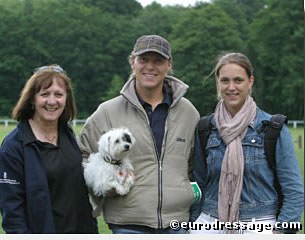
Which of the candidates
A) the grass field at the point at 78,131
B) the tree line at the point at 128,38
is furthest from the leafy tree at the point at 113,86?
the grass field at the point at 78,131

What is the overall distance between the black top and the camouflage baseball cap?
0.94 metres

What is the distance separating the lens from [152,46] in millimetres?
4332

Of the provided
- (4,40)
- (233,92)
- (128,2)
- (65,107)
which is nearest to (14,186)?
(65,107)

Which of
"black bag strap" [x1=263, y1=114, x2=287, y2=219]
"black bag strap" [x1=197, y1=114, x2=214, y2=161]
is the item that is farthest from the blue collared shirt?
"black bag strap" [x1=263, y1=114, x2=287, y2=219]

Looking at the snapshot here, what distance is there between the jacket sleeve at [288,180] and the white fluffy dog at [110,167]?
1186 mm

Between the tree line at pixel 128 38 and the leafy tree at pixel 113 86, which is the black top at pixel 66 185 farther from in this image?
the leafy tree at pixel 113 86

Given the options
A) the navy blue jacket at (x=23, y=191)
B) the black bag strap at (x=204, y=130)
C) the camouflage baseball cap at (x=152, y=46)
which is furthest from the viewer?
→ the camouflage baseball cap at (x=152, y=46)

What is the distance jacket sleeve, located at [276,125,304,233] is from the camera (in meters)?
3.88

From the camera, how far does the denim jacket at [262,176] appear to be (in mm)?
3893

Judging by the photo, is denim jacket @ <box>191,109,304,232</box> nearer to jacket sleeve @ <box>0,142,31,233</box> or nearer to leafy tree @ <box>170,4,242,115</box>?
jacket sleeve @ <box>0,142,31,233</box>

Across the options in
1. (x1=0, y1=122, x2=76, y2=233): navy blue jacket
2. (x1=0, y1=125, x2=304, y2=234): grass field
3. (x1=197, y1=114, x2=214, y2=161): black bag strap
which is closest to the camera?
(x1=0, y1=122, x2=76, y2=233): navy blue jacket

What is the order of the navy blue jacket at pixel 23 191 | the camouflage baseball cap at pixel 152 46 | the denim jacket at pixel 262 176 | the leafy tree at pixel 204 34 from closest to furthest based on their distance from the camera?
1. the navy blue jacket at pixel 23 191
2. the denim jacket at pixel 262 176
3. the camouflage baseball cap at pixel 152 46
4. the leafy tree at pixel 204 34

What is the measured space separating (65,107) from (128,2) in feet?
142

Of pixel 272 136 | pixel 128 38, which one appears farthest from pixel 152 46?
pixel 128 38
